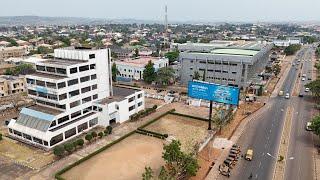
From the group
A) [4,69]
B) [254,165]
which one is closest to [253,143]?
[254,165]

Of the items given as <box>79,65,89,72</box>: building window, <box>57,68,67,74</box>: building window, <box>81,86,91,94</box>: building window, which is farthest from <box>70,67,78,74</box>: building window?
<box>81,86,91,94</box>: building window

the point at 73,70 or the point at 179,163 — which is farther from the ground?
the point at 73,70

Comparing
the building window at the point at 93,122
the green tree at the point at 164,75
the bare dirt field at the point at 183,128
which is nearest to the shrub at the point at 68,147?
the building window at the point at 93,122

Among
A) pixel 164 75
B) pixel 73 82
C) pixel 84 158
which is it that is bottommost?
pixel 84 158

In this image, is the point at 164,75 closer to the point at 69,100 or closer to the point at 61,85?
the point at 69,100

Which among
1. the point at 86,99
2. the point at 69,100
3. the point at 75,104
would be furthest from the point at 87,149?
the point at 86,99

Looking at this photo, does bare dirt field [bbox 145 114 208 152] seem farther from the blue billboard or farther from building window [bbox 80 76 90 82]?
building window [bbox 80 76 90 82]

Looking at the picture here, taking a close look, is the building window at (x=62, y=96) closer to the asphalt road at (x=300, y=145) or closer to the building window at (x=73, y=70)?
the building window at (x=73, y=70)

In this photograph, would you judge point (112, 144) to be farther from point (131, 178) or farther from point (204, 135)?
point (204, 135)
